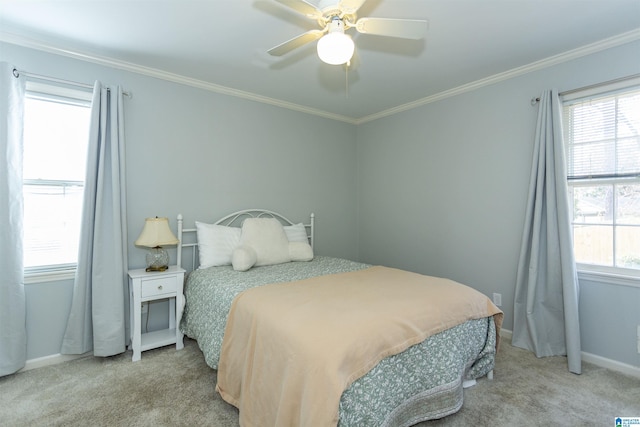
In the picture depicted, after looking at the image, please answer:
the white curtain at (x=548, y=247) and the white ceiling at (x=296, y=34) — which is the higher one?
the white ceiling at (x=296, y=34)

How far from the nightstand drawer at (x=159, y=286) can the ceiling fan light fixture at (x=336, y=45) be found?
7.03 feet

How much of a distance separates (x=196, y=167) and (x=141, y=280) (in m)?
1.22

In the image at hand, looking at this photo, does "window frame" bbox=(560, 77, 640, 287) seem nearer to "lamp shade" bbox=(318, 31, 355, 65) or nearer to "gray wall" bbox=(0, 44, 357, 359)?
"lamp shade" bbox=(318, 31, 355, 65)

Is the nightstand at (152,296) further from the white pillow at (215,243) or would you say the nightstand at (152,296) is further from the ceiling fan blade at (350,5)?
the ceiling fan blade at (350,5)

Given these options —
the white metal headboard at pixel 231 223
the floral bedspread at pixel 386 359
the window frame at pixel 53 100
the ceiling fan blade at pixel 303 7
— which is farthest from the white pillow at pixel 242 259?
the ceiling fan blade at pixel 303 7

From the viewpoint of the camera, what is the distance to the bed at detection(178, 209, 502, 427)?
1.37 metres

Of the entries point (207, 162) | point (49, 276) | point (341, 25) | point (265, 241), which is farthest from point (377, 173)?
point (49, 276)

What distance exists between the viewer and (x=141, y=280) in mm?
2535

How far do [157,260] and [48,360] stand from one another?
3.47 ft

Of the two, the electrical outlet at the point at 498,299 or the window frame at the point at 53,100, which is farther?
the electrical outlet at the point at 498,299

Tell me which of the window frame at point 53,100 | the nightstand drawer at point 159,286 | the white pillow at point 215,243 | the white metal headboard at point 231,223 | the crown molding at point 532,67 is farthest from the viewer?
the white metal headboard at point 231,223

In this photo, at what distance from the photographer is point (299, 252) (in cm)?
325

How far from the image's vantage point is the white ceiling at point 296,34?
6.59ft

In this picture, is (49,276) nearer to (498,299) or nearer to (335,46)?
(335,46)
